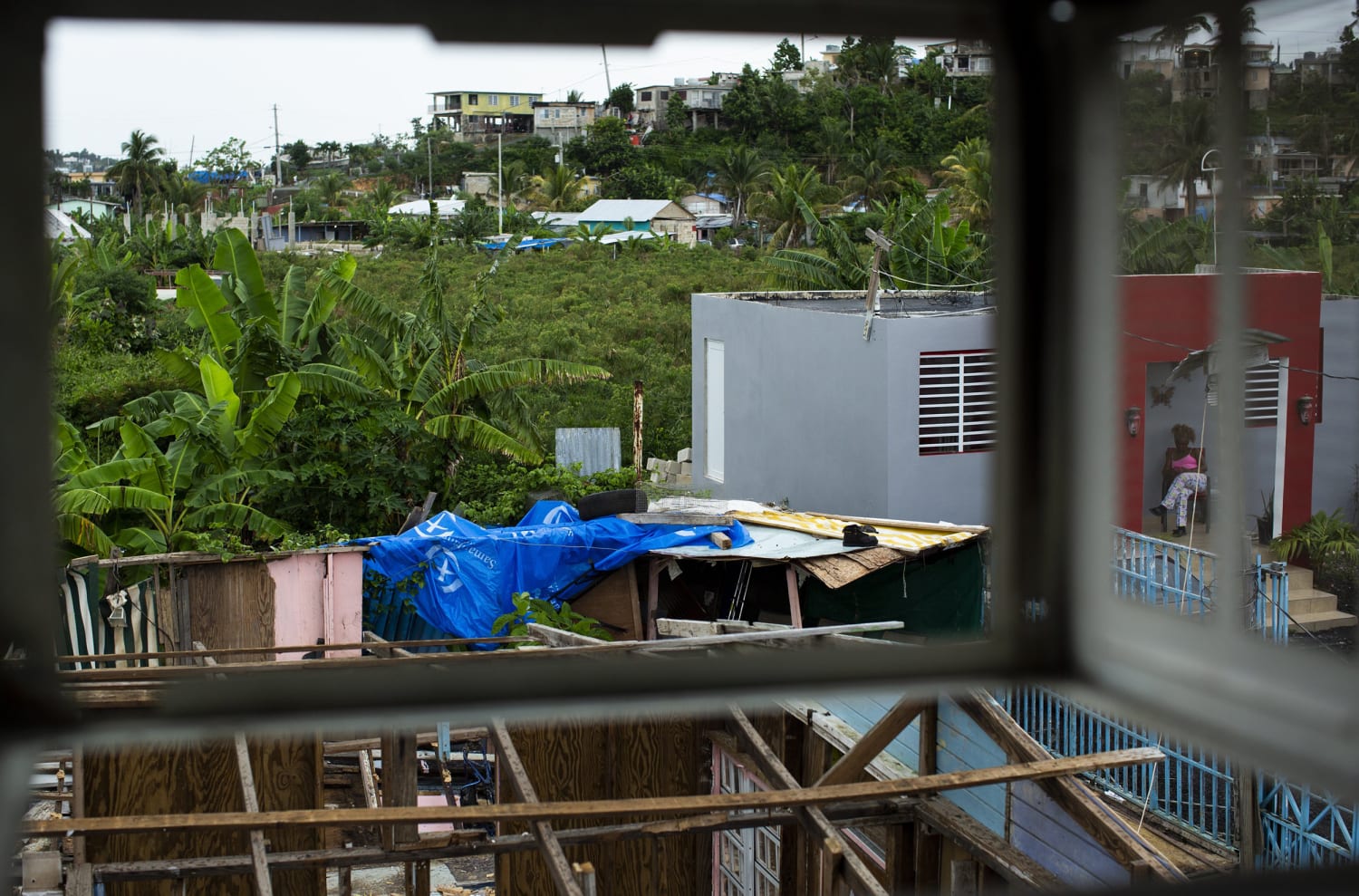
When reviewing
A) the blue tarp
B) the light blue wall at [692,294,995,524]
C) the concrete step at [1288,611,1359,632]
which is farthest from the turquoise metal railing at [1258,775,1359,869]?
the light blue wall at [692,294,995,524]

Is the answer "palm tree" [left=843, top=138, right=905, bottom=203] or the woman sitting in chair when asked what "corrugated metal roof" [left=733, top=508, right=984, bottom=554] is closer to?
the woman sitting in chair

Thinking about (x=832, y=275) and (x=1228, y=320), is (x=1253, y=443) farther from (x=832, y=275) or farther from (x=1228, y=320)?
(x=832, y=275)

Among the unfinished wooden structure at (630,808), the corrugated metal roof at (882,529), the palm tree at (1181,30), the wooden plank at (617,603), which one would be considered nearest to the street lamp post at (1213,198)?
the palm tree at (1181,30)

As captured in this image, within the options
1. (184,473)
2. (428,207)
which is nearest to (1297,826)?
(184,473)

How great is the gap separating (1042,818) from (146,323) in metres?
13.7

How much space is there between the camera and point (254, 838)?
14.4 ft

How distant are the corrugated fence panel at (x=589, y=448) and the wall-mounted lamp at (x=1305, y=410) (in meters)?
9.11

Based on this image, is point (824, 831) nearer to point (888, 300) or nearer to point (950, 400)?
point (950, 400)

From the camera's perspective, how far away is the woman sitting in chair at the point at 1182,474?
203 cm

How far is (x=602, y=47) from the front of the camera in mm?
1351

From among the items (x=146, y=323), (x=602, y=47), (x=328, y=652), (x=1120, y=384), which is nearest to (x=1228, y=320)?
(x=1120, y=384)

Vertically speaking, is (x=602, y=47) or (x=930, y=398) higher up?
(x=602, y=47)

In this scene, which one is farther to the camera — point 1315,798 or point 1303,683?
point 1315,798

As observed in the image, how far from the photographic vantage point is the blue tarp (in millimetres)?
7938
